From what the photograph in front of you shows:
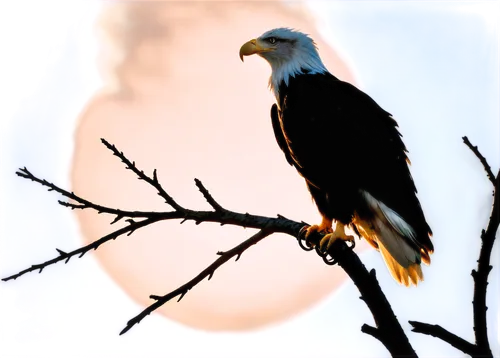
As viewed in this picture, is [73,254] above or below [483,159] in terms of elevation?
above

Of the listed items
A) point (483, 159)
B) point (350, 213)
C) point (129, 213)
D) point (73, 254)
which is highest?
point (350, 213)

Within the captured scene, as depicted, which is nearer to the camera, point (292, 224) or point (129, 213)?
point (129, 213)

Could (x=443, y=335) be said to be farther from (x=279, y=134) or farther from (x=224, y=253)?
(x=279, y=134)

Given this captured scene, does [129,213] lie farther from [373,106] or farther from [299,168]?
[373,106]

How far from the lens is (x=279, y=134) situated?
3.51m

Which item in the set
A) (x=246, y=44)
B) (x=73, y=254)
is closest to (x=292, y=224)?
(x=73, y=254)

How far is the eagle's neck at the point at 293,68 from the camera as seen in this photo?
11.7 ft

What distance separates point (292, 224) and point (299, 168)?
109cm

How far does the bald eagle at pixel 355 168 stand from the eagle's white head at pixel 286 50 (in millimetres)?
289

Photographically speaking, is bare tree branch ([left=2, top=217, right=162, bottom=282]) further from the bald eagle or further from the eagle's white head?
the eagle's white head

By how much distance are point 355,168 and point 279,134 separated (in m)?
0.62

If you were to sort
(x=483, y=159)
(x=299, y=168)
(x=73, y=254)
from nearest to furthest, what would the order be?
(x=483, y=159), (x=73, y=254), (x=299, y=168)

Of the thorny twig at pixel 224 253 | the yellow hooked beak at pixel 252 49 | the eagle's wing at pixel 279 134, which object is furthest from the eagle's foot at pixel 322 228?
the yellow hooked beak at pixel 252 49

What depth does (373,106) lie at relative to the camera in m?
3.41
